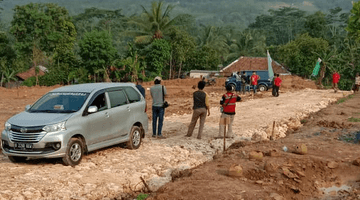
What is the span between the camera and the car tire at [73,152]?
9.10 metres

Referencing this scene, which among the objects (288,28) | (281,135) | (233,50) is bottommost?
(281,135)

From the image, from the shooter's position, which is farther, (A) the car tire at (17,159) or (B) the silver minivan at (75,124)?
(A) the car tire at (17,159)

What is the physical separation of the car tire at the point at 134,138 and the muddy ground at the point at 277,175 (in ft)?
7.67

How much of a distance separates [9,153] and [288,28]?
107m

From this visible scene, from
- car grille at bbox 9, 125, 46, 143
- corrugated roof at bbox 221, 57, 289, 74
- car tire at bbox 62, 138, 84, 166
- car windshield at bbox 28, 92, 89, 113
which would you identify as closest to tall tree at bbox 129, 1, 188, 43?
corrugated roof at bbox 221, 57, 289, 74

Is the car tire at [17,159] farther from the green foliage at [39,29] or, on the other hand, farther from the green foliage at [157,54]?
the green foliage at [39,29]

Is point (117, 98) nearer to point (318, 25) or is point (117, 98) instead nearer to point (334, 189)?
point (334, 189)

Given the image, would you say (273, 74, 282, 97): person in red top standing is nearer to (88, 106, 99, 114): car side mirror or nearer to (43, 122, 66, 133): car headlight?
(88, 106, 99, 114): car side mirror

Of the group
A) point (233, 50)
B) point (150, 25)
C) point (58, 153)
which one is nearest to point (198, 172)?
point (58, 153)

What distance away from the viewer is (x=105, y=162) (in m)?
9.84

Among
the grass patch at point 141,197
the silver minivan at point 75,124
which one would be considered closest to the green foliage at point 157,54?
the silver minivan at point 75,124

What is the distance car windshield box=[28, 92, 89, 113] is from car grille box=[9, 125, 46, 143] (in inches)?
33.7

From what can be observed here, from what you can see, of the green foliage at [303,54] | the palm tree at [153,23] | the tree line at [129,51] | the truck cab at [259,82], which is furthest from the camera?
the green foliage at [303,54]

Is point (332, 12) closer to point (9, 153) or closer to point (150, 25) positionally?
point (150, 25)
